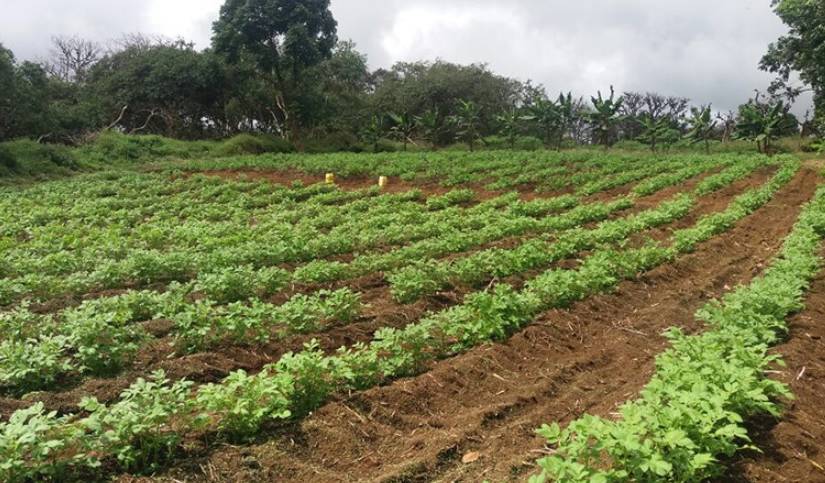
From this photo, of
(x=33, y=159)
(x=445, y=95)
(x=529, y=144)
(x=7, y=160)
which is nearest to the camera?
(x=7, y=160)

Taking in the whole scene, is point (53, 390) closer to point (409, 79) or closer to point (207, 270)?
point (207, 270)

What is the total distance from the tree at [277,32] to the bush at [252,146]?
3.49 meters

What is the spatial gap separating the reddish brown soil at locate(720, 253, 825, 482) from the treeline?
1235 inches

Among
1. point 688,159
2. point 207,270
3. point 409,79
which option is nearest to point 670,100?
point 409,79

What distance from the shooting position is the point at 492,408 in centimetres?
487

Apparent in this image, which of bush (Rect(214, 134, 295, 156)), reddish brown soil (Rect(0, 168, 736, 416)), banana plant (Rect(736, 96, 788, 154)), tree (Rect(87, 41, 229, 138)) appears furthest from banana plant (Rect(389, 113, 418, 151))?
reddish brown soil (Rect(0, 168, 736, 416))

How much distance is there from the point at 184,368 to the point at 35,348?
4.06 feet

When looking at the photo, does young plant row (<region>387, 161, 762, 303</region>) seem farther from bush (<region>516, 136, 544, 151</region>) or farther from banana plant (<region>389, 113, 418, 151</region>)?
banana plant (<region>389, 113, 418, 151</region>)

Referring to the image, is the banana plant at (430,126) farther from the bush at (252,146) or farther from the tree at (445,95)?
the bush at (252,146)

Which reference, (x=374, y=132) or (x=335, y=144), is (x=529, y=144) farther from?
(x=335, y=144)

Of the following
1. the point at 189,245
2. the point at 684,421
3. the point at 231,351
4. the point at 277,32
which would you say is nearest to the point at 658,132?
the point at 277,32

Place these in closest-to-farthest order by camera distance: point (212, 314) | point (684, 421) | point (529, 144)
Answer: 1. point (684, 421)
2. point (212, 314)
3. point (529, 144)

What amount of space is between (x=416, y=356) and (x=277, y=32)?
121 ft

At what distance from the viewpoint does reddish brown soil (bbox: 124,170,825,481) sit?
13.2 ft
